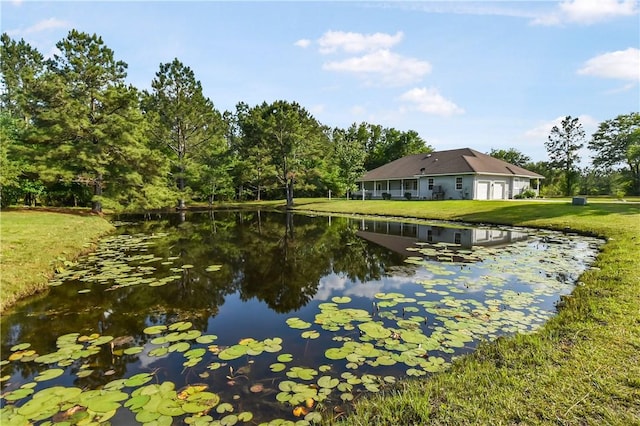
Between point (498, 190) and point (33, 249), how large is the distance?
32.7m

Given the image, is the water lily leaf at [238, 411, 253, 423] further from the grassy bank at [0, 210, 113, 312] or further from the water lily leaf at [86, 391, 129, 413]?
the grassy bank at [0, 210, 113, 312]

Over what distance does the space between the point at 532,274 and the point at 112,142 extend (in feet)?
73.0

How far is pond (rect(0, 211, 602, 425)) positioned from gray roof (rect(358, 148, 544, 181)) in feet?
70.3

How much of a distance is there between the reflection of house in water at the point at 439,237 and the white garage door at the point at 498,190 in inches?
661

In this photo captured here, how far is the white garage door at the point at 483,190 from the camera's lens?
29.3 meters

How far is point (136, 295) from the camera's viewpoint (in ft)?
20.8

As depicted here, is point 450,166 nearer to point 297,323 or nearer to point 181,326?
point 297,323

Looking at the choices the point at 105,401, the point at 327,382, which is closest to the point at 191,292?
the point at 105,401

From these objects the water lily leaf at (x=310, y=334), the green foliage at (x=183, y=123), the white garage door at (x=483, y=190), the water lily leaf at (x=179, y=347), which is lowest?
the water lily leaf at (x=310, y=334)

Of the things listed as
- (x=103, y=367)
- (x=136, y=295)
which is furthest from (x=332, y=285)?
(x=103, y=367)

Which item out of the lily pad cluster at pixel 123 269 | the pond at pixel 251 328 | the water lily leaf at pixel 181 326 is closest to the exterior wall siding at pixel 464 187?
the pond at pixel 251 328

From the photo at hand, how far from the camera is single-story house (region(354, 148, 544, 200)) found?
96.7ft

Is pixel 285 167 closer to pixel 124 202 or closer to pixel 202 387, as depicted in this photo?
pixel 124 202

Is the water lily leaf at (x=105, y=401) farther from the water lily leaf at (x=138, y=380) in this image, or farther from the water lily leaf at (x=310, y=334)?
the water lily leaf at (x=310, y=334)
